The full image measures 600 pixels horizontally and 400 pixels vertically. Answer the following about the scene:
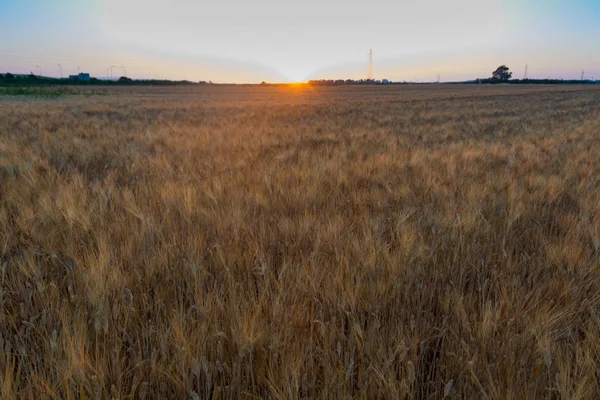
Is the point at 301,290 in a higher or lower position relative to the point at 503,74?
lower

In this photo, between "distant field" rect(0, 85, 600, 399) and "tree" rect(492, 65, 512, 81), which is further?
"tree" rect(492, 65, 512, 81)

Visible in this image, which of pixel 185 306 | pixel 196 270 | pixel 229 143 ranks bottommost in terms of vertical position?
pixel 185 306

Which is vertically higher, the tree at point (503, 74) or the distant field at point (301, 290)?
the tree at point (503, 74)

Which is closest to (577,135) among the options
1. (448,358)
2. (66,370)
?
(448,358)

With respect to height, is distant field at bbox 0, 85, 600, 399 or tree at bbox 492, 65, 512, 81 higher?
tree at bbox 492, 65, 512, 81

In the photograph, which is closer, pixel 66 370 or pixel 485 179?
pixel 66 370

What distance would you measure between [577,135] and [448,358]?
8595 mm

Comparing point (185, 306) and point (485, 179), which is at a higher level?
point (485, 179)

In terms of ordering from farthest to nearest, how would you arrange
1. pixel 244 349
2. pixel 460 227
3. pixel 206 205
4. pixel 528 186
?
pixel 528 186 → pixel 206 205 → pixel 460 227 → pixel 244 349

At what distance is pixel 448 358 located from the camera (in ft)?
3.73

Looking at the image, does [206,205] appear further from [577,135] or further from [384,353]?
[577,135]

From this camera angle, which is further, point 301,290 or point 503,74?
point 503,74

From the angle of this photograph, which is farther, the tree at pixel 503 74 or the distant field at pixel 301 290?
the tree at pixel 503 74

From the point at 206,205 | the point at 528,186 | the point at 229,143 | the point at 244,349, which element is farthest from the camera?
the point at 229,143
